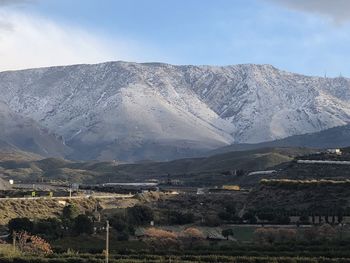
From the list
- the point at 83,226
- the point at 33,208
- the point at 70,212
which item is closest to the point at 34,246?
the point at 83,226

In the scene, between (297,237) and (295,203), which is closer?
(297,237)

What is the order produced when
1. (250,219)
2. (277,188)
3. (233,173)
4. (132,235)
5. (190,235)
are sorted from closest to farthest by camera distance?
1. (190,235)
2. (132,235)
3. (250,219)
4. (277,188)
5. (233,173)

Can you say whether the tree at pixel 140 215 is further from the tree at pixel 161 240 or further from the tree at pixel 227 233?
the tree at pixel 161 240

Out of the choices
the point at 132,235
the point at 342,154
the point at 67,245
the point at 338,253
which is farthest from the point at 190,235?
the point at 342,154

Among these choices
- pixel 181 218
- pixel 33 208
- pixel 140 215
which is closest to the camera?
pixel 33 208

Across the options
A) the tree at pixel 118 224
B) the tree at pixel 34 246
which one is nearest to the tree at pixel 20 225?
the tree at pixel 34 246

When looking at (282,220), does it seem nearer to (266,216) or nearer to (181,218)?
(266,216)

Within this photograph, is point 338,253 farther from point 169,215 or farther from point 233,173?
point 233,173

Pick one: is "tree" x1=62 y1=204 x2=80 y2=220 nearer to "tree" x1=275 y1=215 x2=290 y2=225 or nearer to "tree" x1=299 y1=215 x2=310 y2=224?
"tree" x1=275 y1=215 x2=290 y2=225
